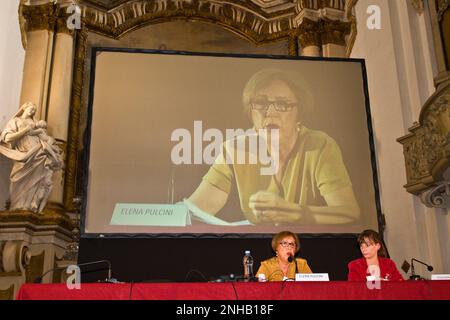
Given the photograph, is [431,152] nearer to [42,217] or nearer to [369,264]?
[369,264]

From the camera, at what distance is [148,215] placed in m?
6.33

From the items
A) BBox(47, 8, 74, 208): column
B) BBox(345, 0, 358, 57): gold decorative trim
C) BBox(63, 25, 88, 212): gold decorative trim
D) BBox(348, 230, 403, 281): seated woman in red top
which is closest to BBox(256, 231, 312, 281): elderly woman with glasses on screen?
BBox(348, 230, 403, 281): seated woman in red top

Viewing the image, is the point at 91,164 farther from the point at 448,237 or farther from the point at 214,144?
the point at 448,237

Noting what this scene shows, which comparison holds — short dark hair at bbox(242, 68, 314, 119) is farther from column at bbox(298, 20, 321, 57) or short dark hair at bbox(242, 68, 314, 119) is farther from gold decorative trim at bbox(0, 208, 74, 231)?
column at bbox(298, 20, 321, 57)

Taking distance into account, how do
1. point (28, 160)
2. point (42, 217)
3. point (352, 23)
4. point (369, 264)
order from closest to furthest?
point (369, 264), point (28, 160), point (42, 217), point (352, 23)

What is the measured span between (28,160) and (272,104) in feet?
12.9

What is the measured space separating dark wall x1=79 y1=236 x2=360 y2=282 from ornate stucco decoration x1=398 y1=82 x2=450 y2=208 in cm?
139

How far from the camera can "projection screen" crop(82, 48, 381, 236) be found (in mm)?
6520

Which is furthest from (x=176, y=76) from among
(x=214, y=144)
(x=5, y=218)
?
(x=5, y=218)

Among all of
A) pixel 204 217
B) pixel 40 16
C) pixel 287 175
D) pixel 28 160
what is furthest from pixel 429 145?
pixel 40 16

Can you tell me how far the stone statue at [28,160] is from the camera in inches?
314

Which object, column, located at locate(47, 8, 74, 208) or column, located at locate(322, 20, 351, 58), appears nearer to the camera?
column, located at locate(47, 8, 74, 208)

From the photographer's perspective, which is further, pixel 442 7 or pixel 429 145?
pixel 442 7

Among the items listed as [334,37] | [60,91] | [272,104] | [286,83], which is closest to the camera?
[272,104]
